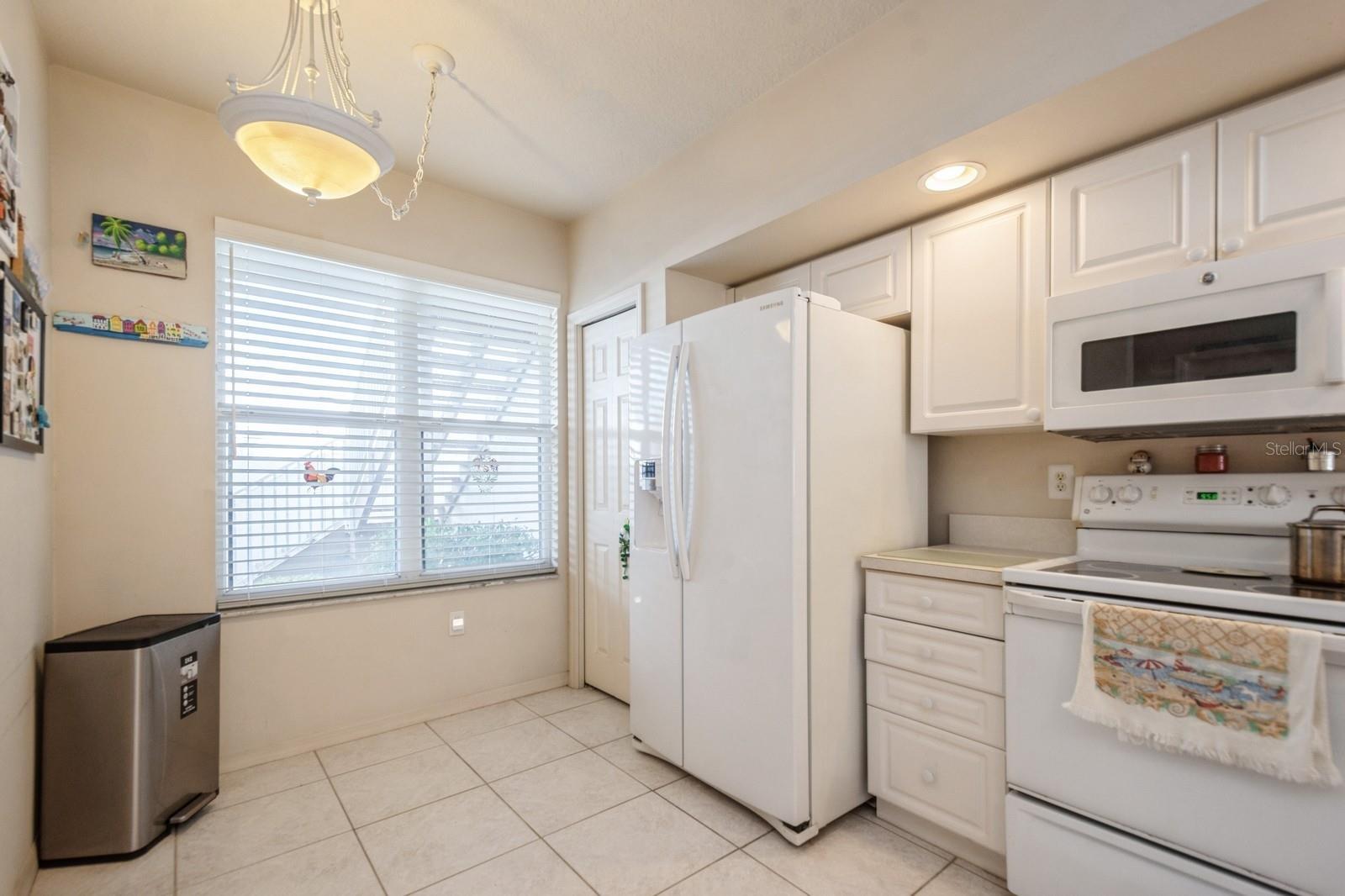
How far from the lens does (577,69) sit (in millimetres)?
2232

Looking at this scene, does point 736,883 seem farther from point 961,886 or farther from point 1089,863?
point 1089,863

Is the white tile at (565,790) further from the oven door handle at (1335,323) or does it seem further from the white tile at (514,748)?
the oven door handle at (1335,323)

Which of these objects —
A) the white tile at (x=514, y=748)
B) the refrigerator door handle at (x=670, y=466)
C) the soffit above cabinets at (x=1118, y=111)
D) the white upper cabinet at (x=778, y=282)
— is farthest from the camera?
the white upper cabinet at (x=778, y=282)

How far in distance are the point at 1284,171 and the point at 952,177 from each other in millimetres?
790

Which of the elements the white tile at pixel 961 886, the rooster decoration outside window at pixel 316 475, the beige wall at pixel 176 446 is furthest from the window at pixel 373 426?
the white tile at pixel 961 886

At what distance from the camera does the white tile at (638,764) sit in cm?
242

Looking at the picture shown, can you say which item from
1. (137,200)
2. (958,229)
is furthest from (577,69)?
(137,200)

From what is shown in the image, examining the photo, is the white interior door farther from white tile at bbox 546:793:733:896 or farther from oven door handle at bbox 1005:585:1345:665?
oven door handle at bbox 1005:585:1345:665

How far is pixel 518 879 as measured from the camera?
71.3 inches

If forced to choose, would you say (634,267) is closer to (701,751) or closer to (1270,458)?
(701,751)

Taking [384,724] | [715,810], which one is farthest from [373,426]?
[715,810]

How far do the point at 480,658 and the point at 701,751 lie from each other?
145cm

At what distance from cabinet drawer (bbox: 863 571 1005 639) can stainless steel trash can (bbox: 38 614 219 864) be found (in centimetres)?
240

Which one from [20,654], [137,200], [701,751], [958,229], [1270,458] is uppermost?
[137,200]
